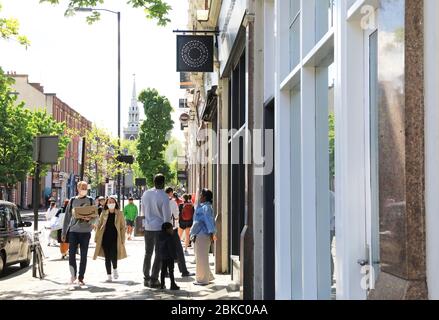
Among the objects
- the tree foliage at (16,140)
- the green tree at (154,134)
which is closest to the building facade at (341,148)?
the tree foliage at (16,140)

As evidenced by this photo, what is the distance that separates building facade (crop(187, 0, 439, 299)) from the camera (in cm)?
300

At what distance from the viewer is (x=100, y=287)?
36.1 feet

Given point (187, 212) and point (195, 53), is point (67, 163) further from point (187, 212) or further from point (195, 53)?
point (195, 53)

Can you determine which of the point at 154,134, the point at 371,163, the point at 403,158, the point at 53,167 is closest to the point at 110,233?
the point at 371,163

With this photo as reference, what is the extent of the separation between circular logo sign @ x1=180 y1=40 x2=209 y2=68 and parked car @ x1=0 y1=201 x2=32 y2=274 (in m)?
5.49

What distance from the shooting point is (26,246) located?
49.8 ft

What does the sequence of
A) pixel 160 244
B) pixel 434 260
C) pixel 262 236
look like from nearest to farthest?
1. pixel 434 260
2. pixel 262 236
3. pixel 160 244

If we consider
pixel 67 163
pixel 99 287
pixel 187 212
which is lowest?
pixel 99 287

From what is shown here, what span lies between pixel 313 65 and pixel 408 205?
10.4 ft

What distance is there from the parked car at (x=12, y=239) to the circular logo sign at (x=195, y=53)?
18.0 ft

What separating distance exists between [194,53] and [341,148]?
38.2ft

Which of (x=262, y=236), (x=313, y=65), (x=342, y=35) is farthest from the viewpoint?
(x=262, y=236)
